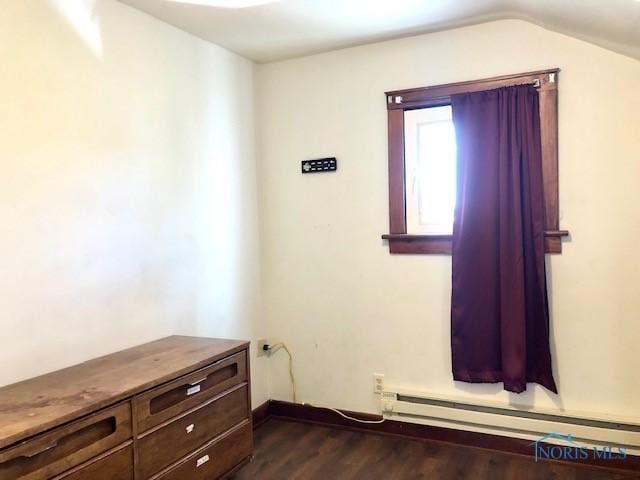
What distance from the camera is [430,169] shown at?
2959 millimetres

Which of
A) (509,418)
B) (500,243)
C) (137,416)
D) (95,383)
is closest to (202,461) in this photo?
(137,416)

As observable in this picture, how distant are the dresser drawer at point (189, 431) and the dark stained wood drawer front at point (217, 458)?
4 cm

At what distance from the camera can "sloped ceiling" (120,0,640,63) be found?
2.30 metres

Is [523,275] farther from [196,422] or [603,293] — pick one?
[196,422]

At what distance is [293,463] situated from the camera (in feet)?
9.06

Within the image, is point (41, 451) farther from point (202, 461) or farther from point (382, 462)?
point (382, 462)

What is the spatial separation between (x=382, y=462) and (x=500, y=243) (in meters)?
1.34

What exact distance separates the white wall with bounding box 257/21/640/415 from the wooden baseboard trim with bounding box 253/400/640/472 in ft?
0.28

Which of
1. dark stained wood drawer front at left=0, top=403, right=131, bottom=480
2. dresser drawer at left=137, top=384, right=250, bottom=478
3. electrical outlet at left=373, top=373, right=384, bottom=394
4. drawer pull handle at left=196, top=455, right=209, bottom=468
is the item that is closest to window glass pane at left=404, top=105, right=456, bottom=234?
electrical outlet at left=373, top=373, right=384, bottom=394

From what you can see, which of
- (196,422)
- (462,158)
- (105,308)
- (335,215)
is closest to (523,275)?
(462,158)

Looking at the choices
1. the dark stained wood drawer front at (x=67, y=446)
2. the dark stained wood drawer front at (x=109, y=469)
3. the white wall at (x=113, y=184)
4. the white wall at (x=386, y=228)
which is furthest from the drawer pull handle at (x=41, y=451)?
the white wall at (x=386, y=228)

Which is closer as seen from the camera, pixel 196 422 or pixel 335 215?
pixel 196 422

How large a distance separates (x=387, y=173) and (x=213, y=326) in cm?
138

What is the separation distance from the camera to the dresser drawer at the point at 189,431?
1.90 metres
